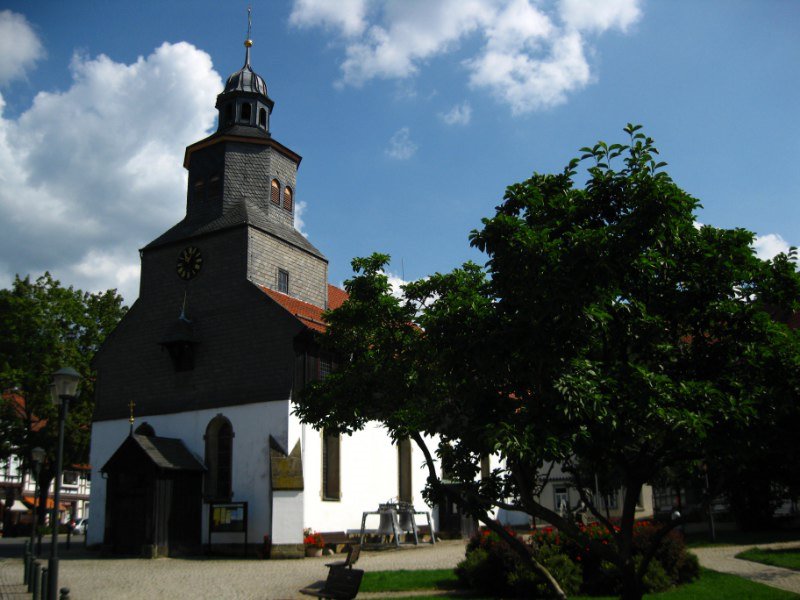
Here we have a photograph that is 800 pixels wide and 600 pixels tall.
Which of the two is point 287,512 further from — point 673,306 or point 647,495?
point 647,495

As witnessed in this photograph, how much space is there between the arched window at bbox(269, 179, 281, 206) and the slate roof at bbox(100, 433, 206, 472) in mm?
11634

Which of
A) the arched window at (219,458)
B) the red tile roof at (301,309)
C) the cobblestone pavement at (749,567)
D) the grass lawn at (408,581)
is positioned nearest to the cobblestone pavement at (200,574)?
the grass lawn at (408,581)

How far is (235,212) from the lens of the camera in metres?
33.1

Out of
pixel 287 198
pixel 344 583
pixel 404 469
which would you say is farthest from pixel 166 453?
pixel 344 583

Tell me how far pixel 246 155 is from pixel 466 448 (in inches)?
1016

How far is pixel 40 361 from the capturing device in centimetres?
4169

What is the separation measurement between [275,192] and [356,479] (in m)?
13.6

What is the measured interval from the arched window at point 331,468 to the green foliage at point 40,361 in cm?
1739

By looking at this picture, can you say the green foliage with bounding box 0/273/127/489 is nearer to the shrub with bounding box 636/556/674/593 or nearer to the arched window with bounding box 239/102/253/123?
the arched window with bounding box 239/102/253/123

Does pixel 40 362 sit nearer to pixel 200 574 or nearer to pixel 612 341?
pixel 200 574

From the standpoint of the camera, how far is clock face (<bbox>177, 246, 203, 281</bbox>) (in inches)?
1297

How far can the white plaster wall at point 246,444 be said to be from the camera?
28156 millimetres

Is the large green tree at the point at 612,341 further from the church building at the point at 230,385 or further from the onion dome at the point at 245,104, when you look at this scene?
the onion dome at the point at 245,104

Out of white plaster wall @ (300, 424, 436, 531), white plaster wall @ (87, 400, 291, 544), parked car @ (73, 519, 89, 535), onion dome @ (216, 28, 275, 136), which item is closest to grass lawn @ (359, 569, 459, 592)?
white plaster wall @ (300, 424, 436, 531)
